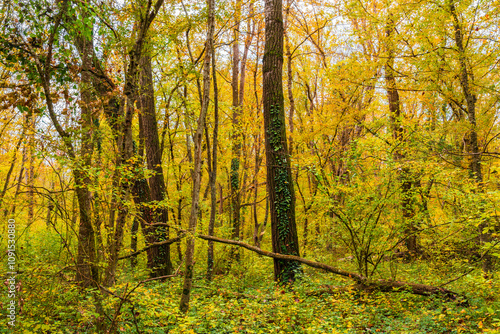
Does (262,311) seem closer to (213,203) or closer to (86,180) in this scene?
(213,203)

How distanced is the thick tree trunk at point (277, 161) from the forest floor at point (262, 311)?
816 mm

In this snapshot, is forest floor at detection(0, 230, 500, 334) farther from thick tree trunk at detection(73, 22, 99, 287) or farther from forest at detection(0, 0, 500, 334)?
thick tree trunk at detection(73, 22, 99, 287)

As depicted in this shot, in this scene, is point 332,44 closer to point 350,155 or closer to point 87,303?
point 350,155

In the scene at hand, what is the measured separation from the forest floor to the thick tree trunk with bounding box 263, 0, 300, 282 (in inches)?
32.1

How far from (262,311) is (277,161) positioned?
3.09 meters

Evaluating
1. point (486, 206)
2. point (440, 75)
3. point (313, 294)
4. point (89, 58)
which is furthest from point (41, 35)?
point (440, 75)

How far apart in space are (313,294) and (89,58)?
5.89 m

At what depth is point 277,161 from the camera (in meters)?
6.31

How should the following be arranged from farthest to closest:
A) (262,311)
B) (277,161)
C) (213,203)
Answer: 1. (213,203)
2. (277,161)
3. (262,311)

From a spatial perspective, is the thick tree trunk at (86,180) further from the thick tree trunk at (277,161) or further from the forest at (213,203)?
the thick tree trunk at (277,161)

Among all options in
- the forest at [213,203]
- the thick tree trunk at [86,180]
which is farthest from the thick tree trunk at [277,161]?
the thick tree trunk at [86,180]

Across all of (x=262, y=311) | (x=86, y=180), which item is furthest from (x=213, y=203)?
(x=86, y=180)

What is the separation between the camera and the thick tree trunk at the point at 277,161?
6184 mm

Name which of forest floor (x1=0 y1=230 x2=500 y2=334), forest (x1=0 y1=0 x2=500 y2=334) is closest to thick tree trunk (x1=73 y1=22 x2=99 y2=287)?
forest (x1=0 y1=0 x2=500 y2=334)
